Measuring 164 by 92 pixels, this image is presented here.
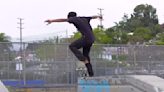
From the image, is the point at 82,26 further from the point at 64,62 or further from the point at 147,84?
the point at 64,62

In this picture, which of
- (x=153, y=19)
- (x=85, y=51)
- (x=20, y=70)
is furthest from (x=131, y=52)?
(x=153, y=19)

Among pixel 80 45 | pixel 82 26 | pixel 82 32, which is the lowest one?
pixel 80 45

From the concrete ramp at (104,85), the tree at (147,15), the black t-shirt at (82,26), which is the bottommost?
the concrete ramp at (104,85)

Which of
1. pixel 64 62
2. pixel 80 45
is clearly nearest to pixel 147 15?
pixel 64 62

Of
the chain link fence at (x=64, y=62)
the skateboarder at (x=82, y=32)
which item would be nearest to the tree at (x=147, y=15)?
the chain link fence at (x=64, y=62)

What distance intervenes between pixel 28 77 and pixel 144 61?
25.8 feet

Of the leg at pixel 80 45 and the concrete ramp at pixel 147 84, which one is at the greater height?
the leg at pixel 80 45

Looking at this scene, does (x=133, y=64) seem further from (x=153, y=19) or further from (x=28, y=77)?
(x=153, y=19)

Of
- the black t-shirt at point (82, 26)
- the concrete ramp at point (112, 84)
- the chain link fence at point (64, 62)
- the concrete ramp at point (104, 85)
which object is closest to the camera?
the concrete ramp at point (112, 84)

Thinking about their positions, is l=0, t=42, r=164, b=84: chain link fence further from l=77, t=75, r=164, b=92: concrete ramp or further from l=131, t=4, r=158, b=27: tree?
l=131, t=4, r=158, b=27: tree

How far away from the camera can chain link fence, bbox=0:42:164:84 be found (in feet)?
53.9

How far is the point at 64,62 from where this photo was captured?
17.1 m

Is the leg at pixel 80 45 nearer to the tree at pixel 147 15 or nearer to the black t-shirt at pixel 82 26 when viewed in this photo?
the black t-shirt at pixel 82 26

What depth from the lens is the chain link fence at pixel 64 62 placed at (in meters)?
16.4
